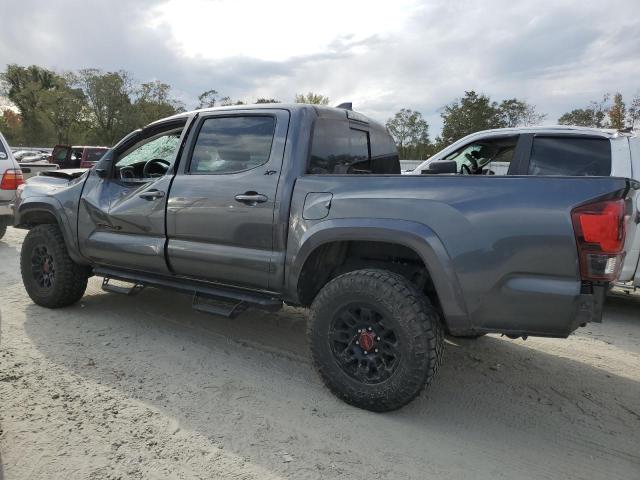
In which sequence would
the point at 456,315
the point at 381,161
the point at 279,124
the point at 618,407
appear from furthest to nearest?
the point at 381,161, the point at 279,124, the point at 618,407, the point at 456,315

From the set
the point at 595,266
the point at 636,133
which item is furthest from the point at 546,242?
the point at 636,133

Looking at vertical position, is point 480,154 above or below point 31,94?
below

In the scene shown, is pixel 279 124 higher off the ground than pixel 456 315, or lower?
higher

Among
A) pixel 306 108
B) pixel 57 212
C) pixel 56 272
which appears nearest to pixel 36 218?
pixel 57 212

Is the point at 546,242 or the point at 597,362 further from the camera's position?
the point at 597,362

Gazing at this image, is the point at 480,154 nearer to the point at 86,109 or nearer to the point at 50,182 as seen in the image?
the point at 50,182

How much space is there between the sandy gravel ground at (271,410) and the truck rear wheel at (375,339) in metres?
0.19

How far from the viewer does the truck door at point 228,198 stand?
3486 mm

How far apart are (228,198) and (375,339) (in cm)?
149

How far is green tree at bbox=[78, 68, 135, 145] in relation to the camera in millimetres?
52031

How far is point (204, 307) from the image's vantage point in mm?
3762

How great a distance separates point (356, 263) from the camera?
3520 mm

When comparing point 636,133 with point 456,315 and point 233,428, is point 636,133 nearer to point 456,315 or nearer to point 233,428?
point 456,315

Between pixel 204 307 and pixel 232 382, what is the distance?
25.3 inches
